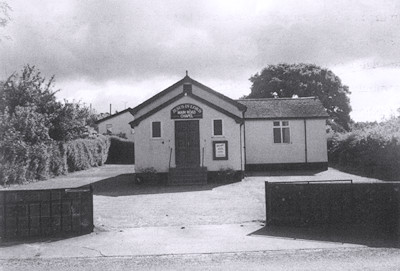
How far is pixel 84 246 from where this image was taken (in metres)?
7.81

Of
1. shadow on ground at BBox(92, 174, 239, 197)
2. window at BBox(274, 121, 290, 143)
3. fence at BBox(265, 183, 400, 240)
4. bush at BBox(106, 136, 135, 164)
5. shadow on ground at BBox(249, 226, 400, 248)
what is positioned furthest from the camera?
bush at BBox(106, 136, 135, 164)

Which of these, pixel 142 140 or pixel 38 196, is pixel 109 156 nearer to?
pixel 142 140

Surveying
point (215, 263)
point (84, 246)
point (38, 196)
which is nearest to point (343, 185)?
point (215, 263)

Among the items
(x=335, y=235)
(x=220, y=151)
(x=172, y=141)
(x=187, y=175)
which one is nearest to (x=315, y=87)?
(x=220, y=151)

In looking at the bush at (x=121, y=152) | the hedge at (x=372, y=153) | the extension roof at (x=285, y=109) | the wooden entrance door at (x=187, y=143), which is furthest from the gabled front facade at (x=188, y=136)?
the bush at (x=121, y=152)

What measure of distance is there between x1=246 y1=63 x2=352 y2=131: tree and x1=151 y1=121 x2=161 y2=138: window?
31.7 metres

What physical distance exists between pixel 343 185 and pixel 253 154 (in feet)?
55.1

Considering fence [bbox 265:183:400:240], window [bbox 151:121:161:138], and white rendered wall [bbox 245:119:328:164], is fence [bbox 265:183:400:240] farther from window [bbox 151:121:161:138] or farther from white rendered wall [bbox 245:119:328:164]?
white rendered wall [bbox 245:119:328:164]

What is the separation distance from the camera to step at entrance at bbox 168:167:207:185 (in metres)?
19.3

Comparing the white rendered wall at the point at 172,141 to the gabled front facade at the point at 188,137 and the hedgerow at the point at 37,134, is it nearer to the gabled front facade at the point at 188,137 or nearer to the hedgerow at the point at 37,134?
the gabled front facade at the point at 188,137

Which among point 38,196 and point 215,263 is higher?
point 38,196

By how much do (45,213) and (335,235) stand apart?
6470mm

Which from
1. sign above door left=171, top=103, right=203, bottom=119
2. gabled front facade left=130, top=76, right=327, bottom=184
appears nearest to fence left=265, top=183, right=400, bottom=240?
gabled front facade left=130, top=76, right=327, bottom=184

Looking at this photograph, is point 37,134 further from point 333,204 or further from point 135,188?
point 333,204
